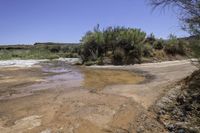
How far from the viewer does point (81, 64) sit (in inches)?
1057

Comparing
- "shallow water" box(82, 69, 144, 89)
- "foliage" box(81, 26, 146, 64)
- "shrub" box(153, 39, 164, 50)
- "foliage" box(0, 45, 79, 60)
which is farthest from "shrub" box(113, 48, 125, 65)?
"foliage" box(0, 45, 79, 60)

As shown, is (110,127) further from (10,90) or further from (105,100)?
(10,90)

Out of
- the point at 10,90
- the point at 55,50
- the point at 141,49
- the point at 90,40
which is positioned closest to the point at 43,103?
the point at 10,90

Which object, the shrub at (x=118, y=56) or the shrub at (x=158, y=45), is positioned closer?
the shrub at (x=118, y=56)

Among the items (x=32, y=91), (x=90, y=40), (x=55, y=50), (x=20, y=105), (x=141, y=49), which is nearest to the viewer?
(x=20, y=105)

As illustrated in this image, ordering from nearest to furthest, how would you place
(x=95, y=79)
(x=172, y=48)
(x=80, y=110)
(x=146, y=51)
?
(x=80, y=110) < (x=95, y=79) < (x=146, y=51) < (x=172, y=48)

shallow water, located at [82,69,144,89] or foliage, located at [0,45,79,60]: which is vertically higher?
foliage, located at [0,45,79,60]

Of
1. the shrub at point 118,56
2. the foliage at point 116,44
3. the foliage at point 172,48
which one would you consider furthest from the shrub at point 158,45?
the shrub at point 118,56

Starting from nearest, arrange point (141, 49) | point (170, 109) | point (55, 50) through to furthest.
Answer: point (170, 109) → point (141, 49) → point (55, 50)

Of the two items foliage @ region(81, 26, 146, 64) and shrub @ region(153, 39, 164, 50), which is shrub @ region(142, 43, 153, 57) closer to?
foliage @ region(81, 26, 146, 64)

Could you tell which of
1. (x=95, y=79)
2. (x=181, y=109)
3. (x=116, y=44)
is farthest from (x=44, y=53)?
(x=181, y=109)

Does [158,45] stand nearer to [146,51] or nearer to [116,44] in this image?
[146,51]

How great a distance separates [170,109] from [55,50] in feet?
147

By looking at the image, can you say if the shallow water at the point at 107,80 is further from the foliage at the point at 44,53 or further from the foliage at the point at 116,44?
the foliage at the point at 44,53
